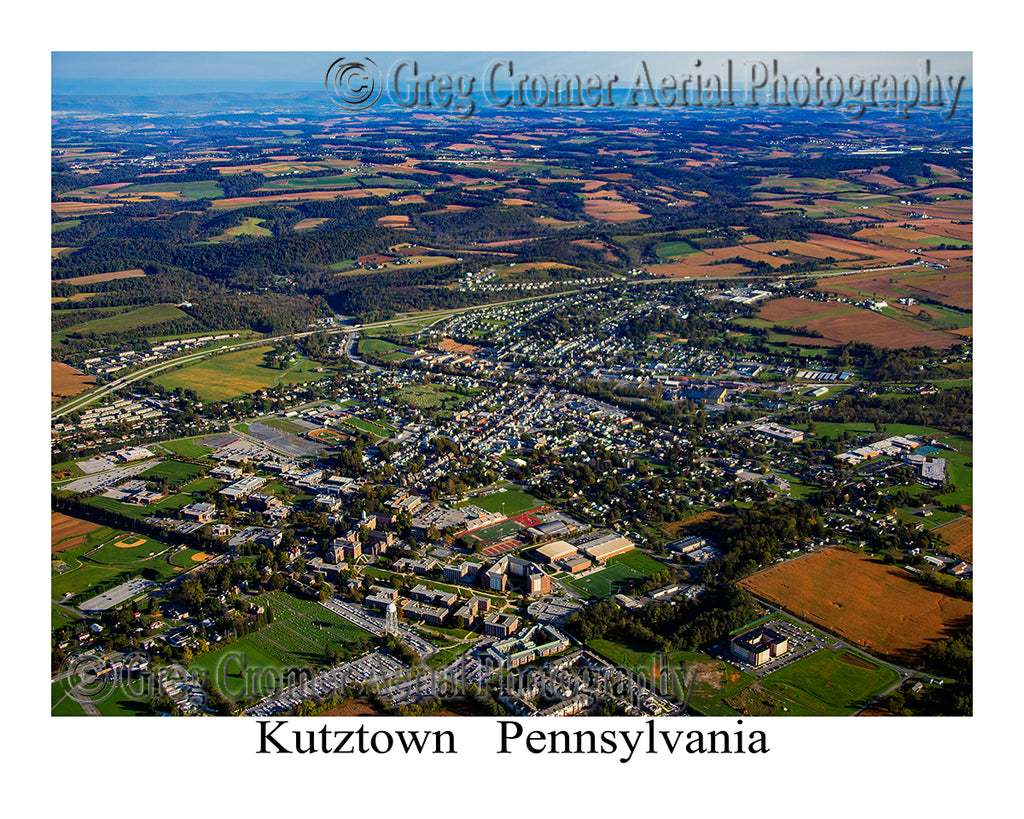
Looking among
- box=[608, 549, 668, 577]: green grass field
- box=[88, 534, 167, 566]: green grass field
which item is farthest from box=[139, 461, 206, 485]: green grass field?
box=[608, 549, 668, 577]: green grass field

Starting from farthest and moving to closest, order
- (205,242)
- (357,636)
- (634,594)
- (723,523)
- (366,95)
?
(205,242) → (723,523) → (366,95) → (634,594) → (357,636)

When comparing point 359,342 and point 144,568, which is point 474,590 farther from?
point 359,342

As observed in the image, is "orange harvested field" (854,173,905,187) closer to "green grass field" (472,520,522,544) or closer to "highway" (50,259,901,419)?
"highway" (50,259,901,419)

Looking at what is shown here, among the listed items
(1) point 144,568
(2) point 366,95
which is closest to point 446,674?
(1) point 144,568

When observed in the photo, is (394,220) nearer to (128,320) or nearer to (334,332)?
(334,332)
